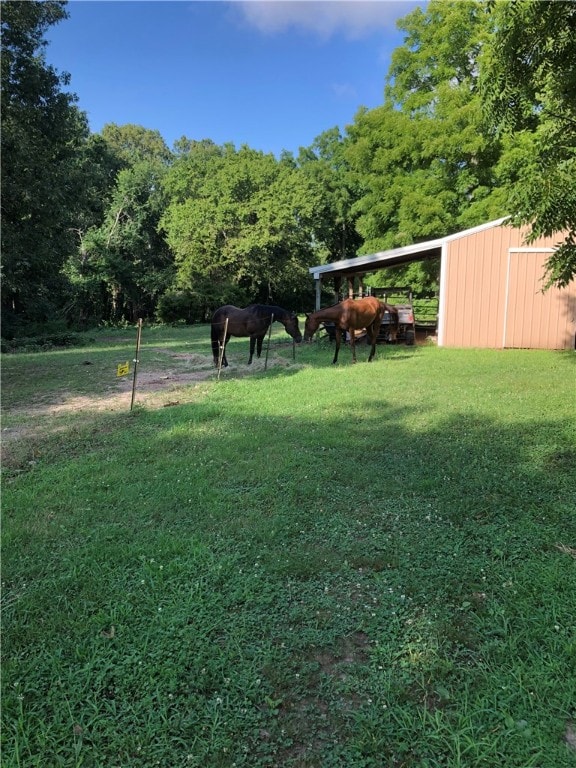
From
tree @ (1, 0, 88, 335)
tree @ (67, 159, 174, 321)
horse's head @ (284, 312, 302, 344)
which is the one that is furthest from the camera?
tree @ (67, 159, 174, 321)

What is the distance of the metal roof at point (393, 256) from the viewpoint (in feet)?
42.9

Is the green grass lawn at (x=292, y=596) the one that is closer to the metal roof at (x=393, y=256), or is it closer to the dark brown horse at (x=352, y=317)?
the dark brown horse at (x=352, y=317)

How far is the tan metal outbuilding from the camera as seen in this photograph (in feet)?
42.1

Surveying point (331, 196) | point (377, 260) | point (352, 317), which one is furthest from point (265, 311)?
point (331, 196)

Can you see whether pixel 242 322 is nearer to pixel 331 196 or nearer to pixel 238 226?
pixel 238 226

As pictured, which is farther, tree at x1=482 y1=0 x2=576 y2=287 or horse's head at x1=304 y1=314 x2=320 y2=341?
horse's head at x1=304 y1=314 x2=320 y2=341

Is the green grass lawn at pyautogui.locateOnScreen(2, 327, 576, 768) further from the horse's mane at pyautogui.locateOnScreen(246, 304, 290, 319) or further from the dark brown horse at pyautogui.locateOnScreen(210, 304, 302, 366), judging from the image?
the horse's mane at pyautogui.locateOnScreen(246, 304, 290, 319)

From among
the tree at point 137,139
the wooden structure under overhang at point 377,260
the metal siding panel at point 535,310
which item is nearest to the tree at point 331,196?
the wooden structure under overhang at point 377,260

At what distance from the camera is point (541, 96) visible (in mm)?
5828

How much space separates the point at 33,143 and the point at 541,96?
995cm

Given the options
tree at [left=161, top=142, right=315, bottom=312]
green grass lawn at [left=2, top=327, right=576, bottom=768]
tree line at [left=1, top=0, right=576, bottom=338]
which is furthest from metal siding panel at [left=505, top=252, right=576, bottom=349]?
tree at [left=161, top=142, right=315, bottom=312]

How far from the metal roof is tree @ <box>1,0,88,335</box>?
7.03m

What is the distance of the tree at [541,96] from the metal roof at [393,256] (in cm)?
689

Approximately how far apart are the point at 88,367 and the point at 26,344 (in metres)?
6.79
